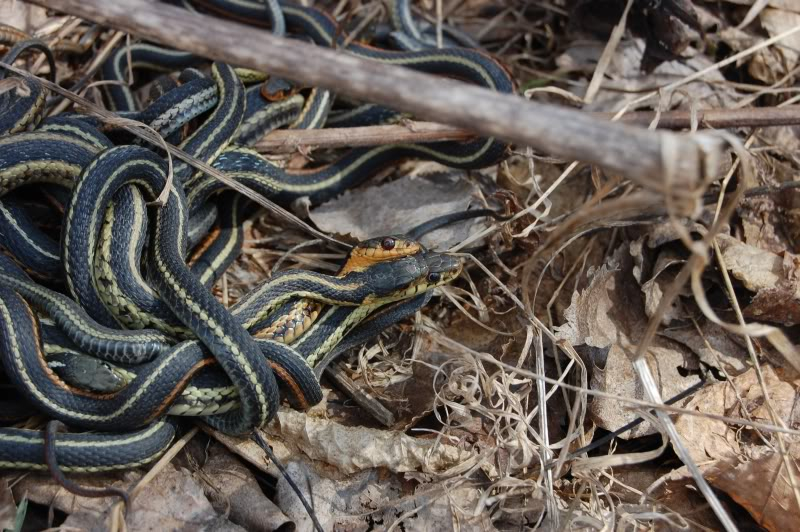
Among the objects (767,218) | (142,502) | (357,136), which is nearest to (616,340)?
(767,218)

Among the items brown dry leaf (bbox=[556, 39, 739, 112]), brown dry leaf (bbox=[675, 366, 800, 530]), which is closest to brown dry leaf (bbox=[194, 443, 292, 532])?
brown dry leaf (bbox=[675, 366, 800, 530])

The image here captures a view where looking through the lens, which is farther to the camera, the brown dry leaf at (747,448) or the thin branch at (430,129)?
the thin branch at (430,129)

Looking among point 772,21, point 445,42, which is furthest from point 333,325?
point 772,21

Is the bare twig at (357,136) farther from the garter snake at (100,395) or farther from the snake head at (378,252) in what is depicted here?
the garter snake at (100,395)

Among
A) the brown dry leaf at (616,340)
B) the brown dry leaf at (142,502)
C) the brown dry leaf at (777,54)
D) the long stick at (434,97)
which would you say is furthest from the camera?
the brown dry leaf at (777,54)

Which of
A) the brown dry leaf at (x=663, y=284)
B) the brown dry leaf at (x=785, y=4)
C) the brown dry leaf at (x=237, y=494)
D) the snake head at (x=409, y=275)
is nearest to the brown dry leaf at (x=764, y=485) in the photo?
the brown dry leaf at (x=663, y=284)

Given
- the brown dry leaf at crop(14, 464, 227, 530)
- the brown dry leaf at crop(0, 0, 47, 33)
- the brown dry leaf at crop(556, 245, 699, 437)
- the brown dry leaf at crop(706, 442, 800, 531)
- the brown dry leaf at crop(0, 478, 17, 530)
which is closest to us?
the brown dry leaf at crop(0, 478, 17, 530)

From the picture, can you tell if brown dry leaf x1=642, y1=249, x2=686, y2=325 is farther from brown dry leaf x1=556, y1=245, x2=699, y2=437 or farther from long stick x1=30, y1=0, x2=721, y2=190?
long stick x1=30, y1=0, x2=721, y2=190

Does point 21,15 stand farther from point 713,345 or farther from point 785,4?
point 785,4
